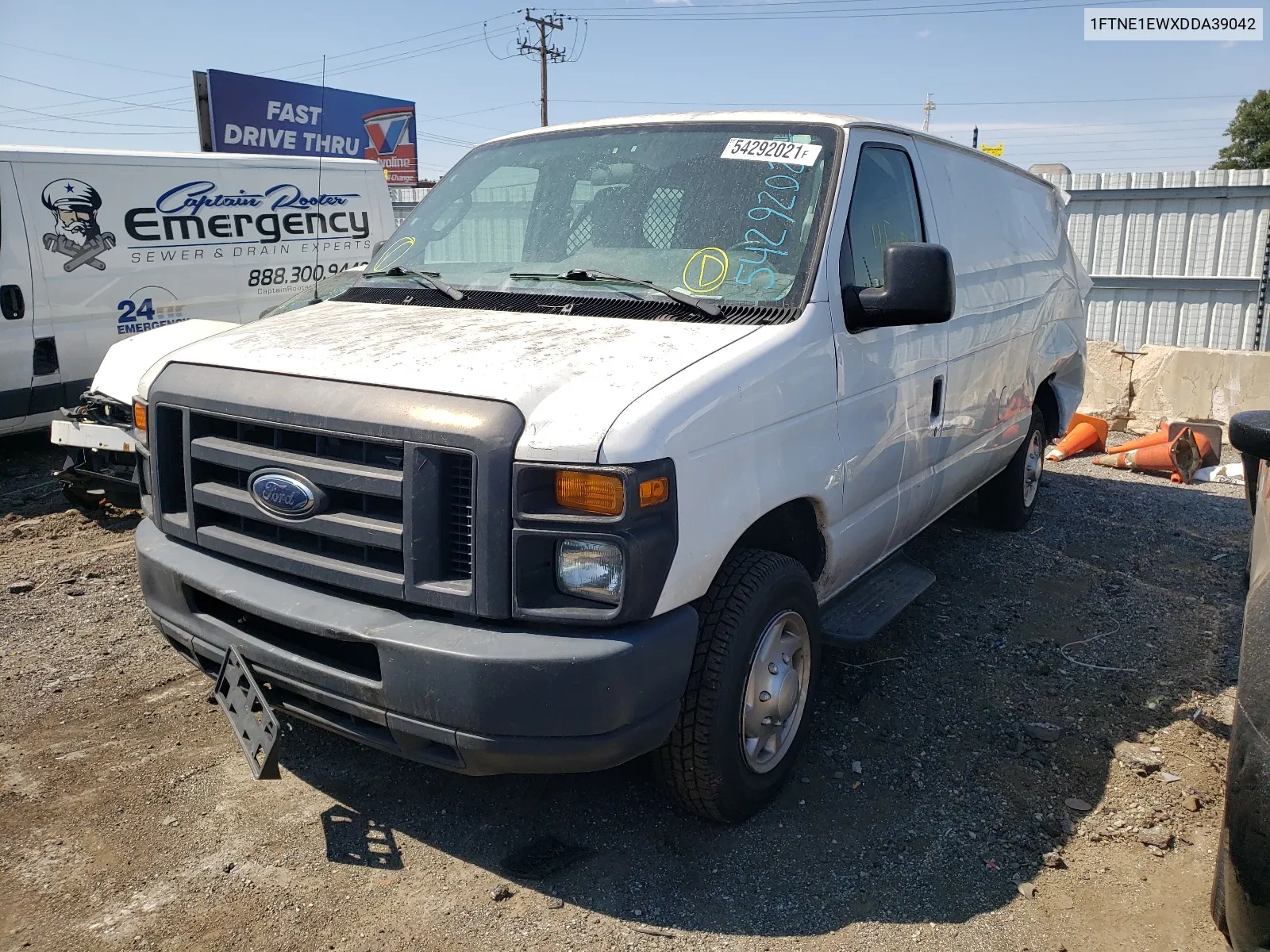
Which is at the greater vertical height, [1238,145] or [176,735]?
[1238,145]

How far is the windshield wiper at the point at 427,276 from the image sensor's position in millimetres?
3680

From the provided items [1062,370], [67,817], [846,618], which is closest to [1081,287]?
[1062,370]

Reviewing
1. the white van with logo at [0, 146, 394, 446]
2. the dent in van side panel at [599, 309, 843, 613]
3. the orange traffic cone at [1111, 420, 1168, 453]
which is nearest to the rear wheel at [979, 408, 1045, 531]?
the orange traffic cone at [1111, 420, 1168, 453]

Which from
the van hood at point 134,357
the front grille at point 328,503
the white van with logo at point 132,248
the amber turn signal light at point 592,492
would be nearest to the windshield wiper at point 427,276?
the front grille at point 328,503

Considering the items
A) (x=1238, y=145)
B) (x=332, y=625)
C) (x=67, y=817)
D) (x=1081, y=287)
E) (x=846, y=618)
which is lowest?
(x=67, y=817)

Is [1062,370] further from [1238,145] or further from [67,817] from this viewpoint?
[1238,145]

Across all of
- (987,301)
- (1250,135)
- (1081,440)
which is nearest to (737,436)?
(987,301)

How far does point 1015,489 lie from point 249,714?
4.98 meters

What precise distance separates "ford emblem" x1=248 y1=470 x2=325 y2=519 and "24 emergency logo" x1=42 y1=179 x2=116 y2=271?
6.15 meters

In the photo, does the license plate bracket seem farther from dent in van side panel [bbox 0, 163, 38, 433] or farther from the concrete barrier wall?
the concrete barrier wall

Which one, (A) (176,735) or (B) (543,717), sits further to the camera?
(A) (176,735)

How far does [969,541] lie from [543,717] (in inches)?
176

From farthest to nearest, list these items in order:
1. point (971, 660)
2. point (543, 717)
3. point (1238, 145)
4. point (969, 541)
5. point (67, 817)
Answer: point (1238, 145), point (969, 541), point (971, 660), point (67, 817), point (543, 717)

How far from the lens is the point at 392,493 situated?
2.70 meters
